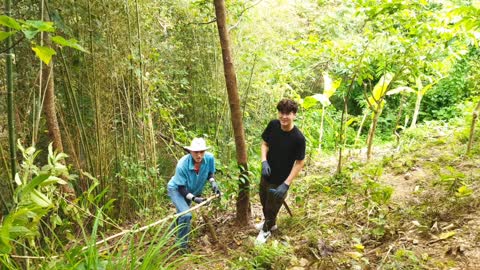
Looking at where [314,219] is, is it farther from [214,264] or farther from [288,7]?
[288,7]

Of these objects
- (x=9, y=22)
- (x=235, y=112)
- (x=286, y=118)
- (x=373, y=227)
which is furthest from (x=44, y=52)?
(x=373, y=227)

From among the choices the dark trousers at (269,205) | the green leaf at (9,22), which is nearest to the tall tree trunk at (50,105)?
the dark trousers at (269,205)

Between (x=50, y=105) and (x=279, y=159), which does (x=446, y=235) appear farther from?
(x=50, y=105)

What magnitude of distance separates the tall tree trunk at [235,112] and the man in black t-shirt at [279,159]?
21cm

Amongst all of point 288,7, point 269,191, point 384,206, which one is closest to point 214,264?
point 269,191

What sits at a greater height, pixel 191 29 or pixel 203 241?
pixel 191 29

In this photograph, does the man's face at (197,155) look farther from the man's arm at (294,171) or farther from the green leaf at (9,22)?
the green leaf at (9,22)

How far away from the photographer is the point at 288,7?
26.5 ft

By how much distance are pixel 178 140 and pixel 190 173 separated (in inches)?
60.4

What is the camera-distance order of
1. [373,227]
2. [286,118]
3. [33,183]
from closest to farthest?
1. [33,183]
2. [373,227]
3. [286,118]

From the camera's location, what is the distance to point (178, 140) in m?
5.17

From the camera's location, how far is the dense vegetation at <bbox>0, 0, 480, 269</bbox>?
248cm

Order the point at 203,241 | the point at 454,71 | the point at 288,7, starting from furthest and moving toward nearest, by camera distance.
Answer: the point at 454,71
the point at 288,7
the point at 203,241

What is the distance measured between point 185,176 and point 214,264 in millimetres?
860
